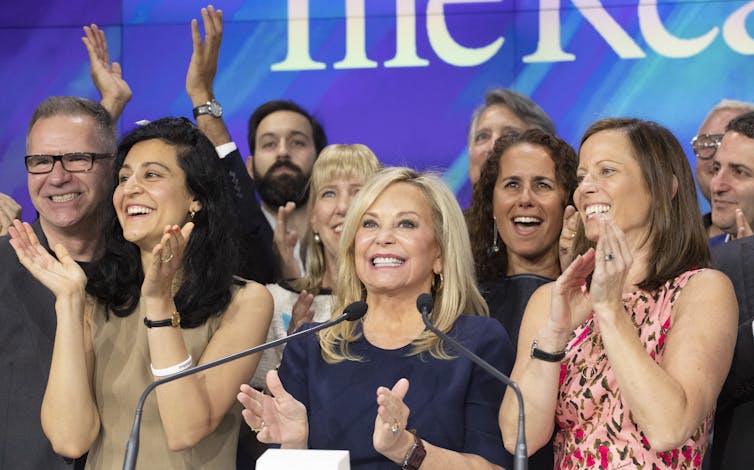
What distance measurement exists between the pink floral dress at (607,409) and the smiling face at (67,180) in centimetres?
152

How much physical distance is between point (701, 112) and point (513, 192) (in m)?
1.71

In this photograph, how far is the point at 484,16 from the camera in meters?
5.08

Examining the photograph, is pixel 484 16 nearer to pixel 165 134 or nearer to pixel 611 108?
pixel 611 108

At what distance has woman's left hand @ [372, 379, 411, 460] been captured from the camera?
230 cm

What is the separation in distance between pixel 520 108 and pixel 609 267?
196 centimetres

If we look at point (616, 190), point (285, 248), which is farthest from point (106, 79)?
point (616, 190)

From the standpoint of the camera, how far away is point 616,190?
2664mm

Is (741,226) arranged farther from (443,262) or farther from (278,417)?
(278,417)

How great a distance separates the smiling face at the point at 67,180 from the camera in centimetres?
332

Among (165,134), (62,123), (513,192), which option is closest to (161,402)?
(165,134)

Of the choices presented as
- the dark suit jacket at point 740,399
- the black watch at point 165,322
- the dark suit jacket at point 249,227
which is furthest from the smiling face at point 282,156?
the dark suit jacket at point 740,399

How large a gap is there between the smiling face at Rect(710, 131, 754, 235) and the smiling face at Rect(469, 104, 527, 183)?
80 cm

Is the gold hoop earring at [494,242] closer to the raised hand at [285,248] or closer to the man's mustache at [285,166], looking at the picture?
the raised hand at [285,248]

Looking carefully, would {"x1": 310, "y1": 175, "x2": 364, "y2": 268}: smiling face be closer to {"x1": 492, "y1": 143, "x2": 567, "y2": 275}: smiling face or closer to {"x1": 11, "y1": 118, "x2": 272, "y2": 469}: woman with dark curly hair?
{"x1": 492, "y1": 143, "x2": 567, "y2": 275}: smiling face
